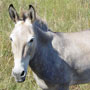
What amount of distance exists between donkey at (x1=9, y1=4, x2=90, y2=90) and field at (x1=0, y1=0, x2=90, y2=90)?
0.87m

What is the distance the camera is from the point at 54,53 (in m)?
3.79

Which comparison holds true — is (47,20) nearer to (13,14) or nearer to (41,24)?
(41,24)

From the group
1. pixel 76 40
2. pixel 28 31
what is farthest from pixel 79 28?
pixel 28 31

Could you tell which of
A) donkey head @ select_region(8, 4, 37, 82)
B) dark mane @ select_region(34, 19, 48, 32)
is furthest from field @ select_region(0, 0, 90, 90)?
donkey head @ select_region(8, 4, 37, 82)

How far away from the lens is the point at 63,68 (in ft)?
12.5

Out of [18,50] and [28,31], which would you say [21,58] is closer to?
[18,50]

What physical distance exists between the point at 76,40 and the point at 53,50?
38cm

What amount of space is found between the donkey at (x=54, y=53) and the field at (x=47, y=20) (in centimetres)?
87

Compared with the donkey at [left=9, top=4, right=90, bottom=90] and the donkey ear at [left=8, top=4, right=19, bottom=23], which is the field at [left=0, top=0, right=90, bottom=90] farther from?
the donkey ear at [left=8, top=4, right=19, bottom=23]

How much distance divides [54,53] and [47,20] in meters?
1.96

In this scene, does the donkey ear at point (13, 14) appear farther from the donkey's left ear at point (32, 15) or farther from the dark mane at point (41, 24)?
the dark mane at point (41, 24)

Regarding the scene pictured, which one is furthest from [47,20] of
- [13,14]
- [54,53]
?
[13,14]

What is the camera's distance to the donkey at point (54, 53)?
3.52 m

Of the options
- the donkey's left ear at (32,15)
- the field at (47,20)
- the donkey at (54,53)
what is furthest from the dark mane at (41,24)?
the field at (47,20)
